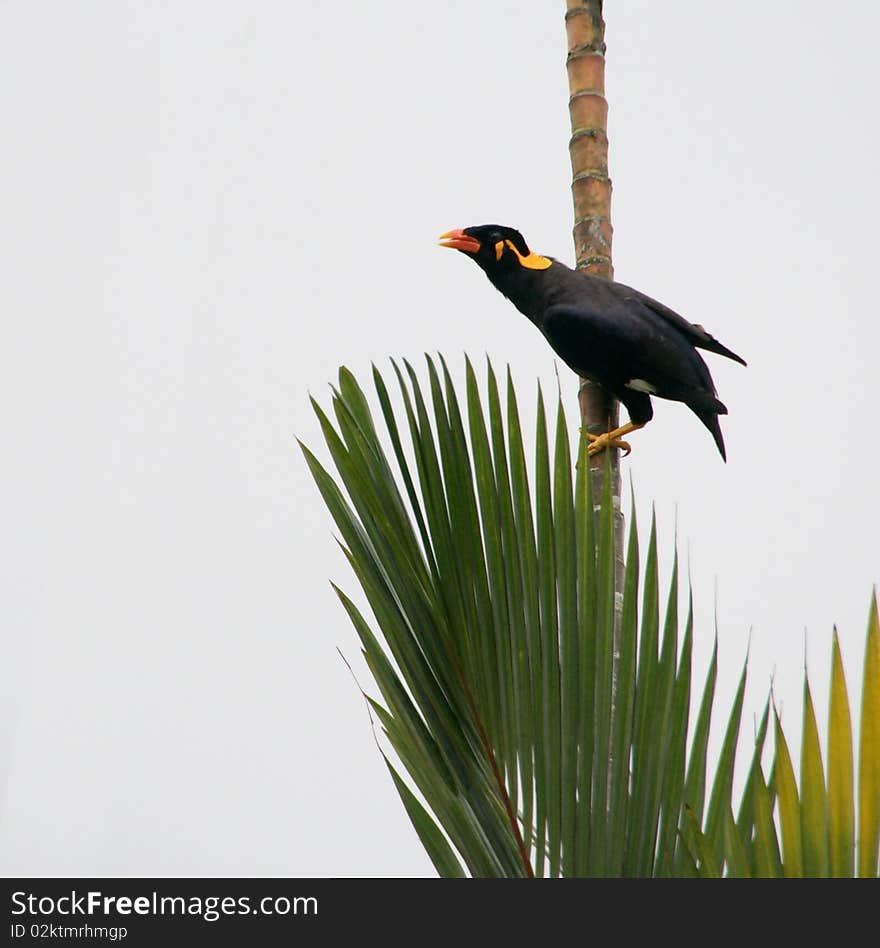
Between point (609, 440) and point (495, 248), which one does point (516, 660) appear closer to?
point (609, 440)

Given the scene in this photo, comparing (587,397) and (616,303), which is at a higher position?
(616,303)

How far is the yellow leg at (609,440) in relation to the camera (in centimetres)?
192

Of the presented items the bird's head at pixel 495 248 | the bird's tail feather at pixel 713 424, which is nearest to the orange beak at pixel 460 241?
the bird's head at pixel 495 248

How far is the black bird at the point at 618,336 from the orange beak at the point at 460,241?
112 millimetres

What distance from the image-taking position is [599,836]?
1396 mm

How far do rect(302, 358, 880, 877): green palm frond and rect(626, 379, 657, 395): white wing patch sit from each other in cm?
74

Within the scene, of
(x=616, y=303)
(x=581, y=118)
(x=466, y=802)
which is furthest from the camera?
(x=616, y=303)

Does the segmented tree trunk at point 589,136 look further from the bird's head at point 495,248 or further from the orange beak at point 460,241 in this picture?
the orange beak at point 460,241

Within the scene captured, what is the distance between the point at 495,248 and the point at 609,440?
949mm

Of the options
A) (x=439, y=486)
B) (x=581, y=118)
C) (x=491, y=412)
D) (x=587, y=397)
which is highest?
(x=581, y=118)

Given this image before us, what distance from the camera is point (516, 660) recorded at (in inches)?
59.7

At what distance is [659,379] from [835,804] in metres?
1.44
